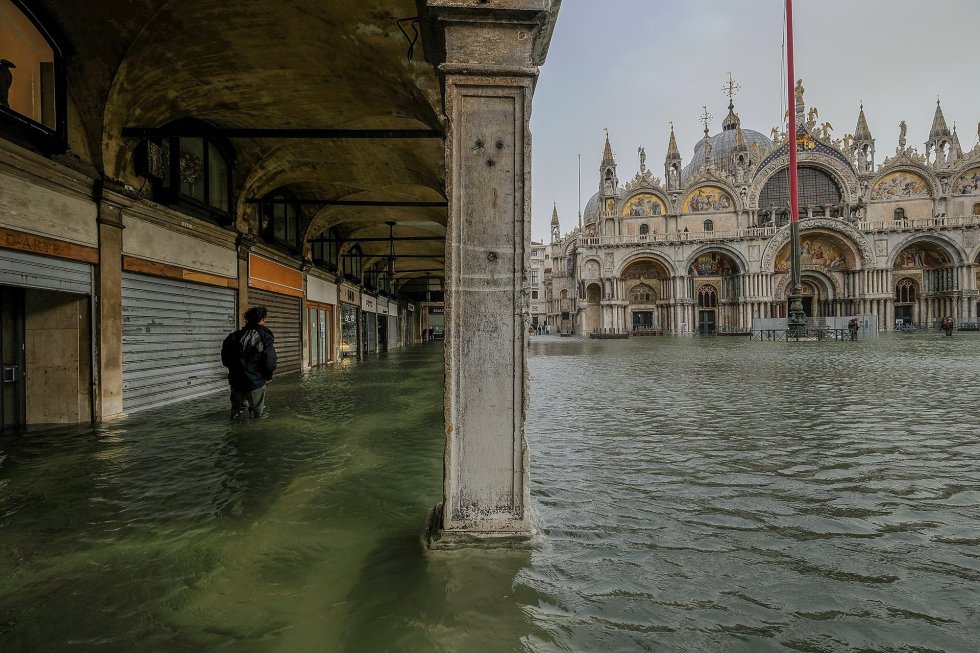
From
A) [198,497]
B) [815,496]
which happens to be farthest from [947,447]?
[198,497]

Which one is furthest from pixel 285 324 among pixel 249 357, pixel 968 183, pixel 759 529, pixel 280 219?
pixel 968 183

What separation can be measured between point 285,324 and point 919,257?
57.9 m

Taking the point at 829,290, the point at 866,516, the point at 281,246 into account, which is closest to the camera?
the point at 866,516

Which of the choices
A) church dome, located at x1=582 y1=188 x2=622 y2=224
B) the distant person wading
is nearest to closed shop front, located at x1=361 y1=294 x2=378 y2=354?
the distant person wading

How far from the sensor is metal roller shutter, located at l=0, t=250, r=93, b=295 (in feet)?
17.3

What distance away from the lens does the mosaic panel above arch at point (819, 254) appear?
145 ft

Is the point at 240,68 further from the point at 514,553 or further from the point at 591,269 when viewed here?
the point at 591,269

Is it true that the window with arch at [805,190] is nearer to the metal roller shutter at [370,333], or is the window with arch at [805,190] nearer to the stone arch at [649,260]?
the stone arch at [649,260]

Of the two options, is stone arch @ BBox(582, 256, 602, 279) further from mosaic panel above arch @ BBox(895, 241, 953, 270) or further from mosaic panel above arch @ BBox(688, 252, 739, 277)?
mosaic panel above arch @ BBox(895, 241, 953, 270)

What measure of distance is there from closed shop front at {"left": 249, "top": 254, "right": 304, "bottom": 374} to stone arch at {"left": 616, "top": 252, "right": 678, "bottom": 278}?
3913 centimetres

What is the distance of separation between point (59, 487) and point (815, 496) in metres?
6.12

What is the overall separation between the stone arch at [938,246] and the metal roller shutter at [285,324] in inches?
2048

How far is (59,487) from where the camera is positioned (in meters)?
3.82

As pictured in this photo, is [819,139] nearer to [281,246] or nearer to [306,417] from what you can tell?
[281,246]
